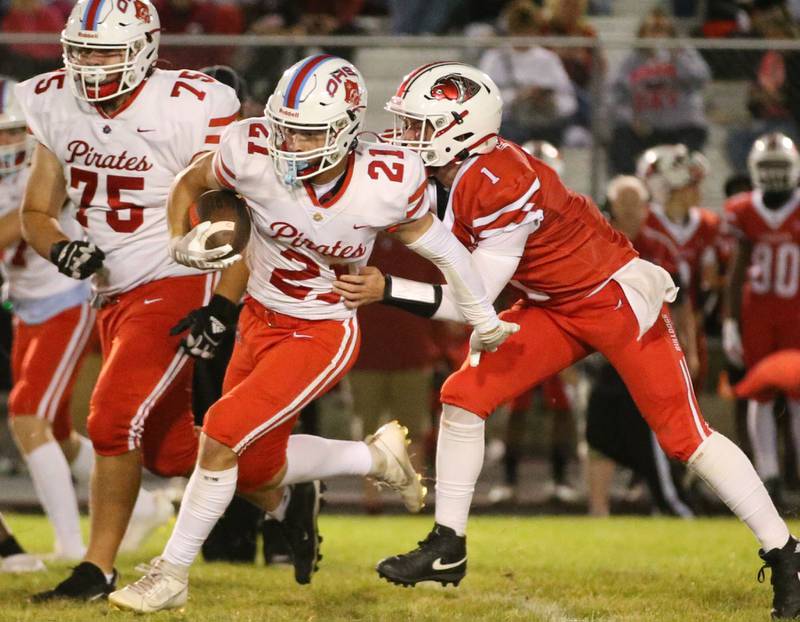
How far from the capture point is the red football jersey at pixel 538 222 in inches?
192

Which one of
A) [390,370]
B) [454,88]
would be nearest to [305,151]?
[454,88]

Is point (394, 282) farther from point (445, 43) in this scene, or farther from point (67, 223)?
point (445, 43)

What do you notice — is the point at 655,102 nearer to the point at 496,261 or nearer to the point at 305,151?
the point at 496,261

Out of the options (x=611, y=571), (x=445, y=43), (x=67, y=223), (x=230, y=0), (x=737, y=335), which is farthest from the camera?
(x=230, y=0)

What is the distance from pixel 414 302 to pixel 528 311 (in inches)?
20.9

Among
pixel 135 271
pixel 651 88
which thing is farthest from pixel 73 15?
pixel 651 88

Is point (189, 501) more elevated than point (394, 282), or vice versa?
point (394, 282)

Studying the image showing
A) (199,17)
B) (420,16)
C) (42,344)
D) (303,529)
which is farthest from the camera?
(420,16)

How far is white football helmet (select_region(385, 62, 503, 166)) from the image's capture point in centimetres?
496

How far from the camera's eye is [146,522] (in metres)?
6.46

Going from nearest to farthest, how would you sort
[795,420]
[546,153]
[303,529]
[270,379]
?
1. [270,379]
2. [303,529]
3. [546,153]
4. [795,420]

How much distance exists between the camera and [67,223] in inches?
254

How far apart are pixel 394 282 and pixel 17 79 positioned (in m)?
4.70

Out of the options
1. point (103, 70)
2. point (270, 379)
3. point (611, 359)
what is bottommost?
point (270, 379)
